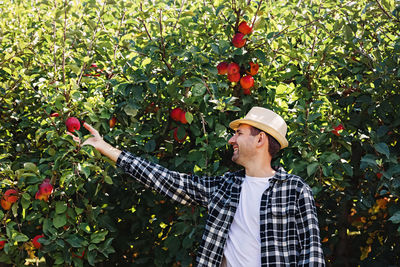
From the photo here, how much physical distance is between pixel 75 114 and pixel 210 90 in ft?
2.71

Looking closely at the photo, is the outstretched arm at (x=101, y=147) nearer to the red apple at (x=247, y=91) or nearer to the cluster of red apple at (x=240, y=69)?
the cluster of red apple at (x=240, y=69)

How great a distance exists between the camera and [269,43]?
2965 millimetres

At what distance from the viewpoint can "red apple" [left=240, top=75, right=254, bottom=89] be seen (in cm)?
303

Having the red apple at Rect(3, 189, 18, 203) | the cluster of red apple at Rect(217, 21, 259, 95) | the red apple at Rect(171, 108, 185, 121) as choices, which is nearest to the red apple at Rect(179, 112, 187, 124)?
the red apple at Rect(171, 108, 185, 121)

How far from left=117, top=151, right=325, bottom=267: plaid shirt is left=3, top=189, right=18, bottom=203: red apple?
65 centimetres

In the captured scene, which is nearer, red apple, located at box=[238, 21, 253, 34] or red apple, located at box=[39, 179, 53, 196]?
red apple, located at box=[39, 179, 53, 196]

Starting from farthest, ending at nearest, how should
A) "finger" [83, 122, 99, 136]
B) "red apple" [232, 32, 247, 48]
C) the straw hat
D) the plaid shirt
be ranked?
"red apple" [232, 32, 247, 48] → "finger" [83, 122, 99, 136] → the straw hat → the plaid shirt

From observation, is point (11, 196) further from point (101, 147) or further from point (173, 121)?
point (173, 121)

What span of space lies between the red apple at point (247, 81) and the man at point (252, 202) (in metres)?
0.44

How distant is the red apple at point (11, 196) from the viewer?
2.68m

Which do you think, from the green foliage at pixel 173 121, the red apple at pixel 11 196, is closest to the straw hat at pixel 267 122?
the green foliage at pixel 173 121

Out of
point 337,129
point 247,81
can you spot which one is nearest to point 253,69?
point 247,81

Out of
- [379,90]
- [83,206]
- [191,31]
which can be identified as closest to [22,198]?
[83,206]

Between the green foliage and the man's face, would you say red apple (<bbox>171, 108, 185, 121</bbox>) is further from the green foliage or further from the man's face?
the man's face
